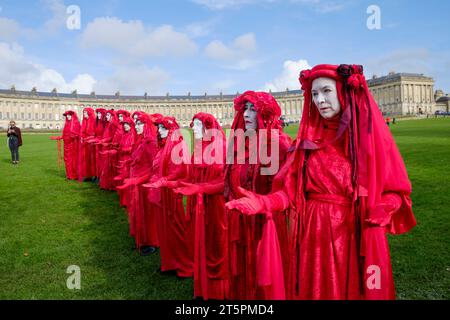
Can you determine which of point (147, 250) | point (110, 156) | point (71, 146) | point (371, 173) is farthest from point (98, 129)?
point (371, 173)

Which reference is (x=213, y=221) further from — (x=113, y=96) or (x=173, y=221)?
(x=113, y=96)

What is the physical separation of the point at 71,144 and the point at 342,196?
16.1m

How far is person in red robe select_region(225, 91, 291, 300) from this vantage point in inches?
155

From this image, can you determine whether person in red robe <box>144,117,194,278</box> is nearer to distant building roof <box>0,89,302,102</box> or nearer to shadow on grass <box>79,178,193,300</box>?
shadow on grass <box>79,178,193,300</box>

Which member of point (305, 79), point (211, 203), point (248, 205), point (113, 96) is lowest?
point (211, 203)

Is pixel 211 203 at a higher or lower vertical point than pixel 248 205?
lower

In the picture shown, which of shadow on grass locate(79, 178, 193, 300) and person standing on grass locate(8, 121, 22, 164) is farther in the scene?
person standing on grass locate(8, 121, 22, 164)

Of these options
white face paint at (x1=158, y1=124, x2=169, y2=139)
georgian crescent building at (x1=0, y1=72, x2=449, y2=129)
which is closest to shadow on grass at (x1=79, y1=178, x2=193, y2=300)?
white face paint at (x1=158, y1=124, x2=169, y2=139)

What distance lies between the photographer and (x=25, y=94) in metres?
118

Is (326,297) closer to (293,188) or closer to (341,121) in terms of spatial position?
(293,188)

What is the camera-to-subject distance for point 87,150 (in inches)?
612

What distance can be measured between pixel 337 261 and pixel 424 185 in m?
9.63

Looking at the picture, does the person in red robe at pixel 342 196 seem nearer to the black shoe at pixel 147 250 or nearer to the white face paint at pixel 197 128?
the white face paint at pixel 197 128

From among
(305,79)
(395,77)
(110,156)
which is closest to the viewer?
(305,79)
